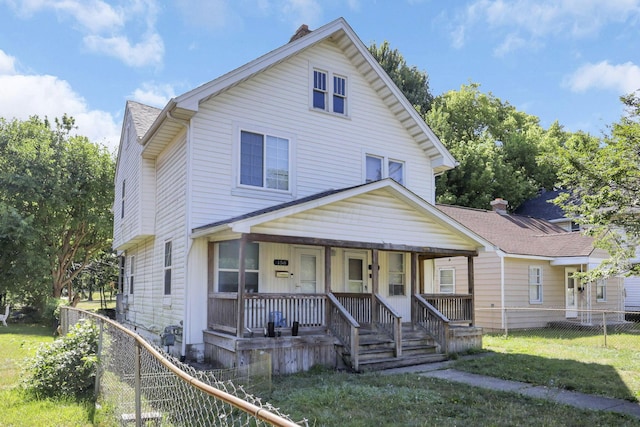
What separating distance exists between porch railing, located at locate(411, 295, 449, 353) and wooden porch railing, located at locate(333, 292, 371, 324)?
4.58ft

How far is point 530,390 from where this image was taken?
853 centimetres

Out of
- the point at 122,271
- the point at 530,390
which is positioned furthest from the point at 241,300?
the point at 122,271

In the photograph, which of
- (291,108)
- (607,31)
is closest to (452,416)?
(291,108)

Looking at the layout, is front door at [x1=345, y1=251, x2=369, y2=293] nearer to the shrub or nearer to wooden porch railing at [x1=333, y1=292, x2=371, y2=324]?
wooden porch railing at [x1=333, y1=292, x2=371, y2=324]

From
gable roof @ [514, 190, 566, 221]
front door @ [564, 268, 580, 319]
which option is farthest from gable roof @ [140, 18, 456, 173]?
gable roof @ [514, 190, 566, 221]

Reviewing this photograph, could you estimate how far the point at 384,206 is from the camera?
478 inches

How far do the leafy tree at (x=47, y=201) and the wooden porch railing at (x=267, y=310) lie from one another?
17.1 meters

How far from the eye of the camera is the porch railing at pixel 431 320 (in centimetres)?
1202

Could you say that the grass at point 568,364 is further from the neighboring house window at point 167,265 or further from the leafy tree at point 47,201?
the leafy tree at point 47,201

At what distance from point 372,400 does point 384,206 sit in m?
5.57

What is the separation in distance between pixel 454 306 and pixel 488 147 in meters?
23.6

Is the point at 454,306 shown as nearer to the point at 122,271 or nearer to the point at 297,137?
the point at 297,137

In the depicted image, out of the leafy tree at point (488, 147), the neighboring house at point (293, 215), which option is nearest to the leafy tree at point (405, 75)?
the leafy tree at point (488, 147)

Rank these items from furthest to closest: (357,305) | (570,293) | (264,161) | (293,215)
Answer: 1. (570,293)
2. (264,161)
3. (357,305)
4. (293,215)
